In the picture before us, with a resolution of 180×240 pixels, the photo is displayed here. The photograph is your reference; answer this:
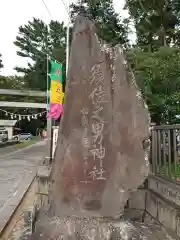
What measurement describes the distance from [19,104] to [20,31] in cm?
1375

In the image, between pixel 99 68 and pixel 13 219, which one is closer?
pixel 99 68

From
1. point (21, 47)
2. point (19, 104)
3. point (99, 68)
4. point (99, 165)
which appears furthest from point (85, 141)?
point (21, 47)

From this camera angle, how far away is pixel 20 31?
145 feet

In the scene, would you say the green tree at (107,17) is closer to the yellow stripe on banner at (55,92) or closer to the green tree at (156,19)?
the green tree at (156,19)

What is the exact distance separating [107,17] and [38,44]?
28.1 m

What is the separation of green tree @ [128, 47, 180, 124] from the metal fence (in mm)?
3576

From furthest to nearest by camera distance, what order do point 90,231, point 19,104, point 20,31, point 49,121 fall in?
point 20,31, point 19,104, point 49,121, point 90,231

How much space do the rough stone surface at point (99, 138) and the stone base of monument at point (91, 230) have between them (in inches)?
5.6

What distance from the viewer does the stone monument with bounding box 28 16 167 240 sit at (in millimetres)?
4215

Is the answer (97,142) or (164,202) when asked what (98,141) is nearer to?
(97,142)

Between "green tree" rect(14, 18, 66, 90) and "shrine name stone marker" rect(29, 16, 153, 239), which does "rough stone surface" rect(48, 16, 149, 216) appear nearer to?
"shrine name stone marker" rect(29, 16, 153, 239)

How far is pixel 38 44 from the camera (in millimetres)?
42844

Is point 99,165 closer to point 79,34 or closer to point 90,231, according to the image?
point 90,231

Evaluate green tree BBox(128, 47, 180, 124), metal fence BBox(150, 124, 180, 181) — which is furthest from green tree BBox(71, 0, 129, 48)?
metal fence BBox(150, 124, 180, 181)
